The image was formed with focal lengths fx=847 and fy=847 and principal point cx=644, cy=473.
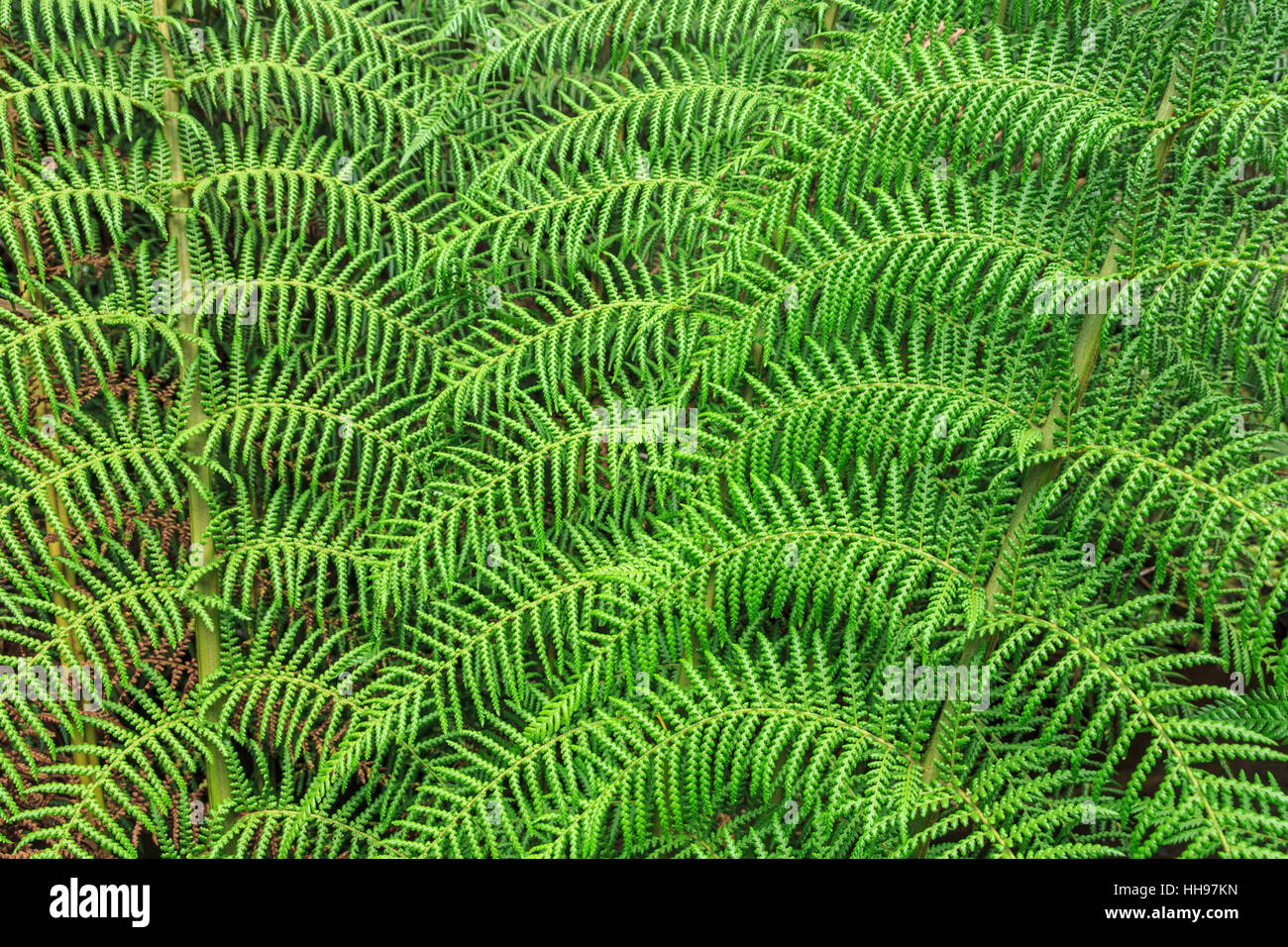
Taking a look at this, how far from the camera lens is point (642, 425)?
6.45 ft

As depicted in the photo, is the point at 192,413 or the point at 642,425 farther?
the point at 192,413

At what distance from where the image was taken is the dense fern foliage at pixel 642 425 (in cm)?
164

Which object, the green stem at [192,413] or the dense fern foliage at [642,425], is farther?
the green stem at [192,413]

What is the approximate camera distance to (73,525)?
6.56 feet

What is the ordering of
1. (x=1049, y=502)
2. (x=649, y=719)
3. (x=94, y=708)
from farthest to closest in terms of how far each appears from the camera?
1. (x=94, y=708)
2. (x=649, y=719)
3. (x=1049, y=502)

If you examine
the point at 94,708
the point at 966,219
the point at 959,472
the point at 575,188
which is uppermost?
the point at 966,219

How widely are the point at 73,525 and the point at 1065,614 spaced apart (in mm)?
2184

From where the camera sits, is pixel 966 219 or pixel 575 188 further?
pixel 575 188

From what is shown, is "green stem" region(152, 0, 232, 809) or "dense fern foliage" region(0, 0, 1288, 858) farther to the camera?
"green stem" region(152, 0, 232, 809)

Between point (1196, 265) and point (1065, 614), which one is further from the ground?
point (1196, 265)

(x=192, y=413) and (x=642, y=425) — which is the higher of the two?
(x=642, y=425)

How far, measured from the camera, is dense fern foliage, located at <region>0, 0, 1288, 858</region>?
5.37ft
